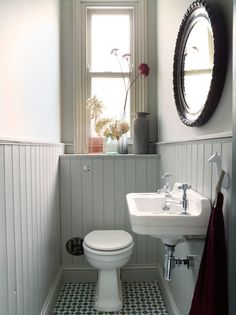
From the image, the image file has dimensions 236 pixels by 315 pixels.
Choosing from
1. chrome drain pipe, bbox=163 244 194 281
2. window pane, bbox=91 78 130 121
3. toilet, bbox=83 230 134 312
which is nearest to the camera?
chrome drain pipe, bbox=163 244 194 281

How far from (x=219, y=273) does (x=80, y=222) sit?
155 centimetres

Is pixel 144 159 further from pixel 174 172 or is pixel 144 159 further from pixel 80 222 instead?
pixel 80 222

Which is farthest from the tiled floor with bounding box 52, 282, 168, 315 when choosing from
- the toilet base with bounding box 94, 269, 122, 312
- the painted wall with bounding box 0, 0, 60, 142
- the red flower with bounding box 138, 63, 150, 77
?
the red flower with bounding box 138, 63, 150, 77

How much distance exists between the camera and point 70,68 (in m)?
2.44

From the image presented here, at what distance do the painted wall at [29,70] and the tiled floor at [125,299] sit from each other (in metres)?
1.22

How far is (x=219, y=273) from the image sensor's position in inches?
34.3

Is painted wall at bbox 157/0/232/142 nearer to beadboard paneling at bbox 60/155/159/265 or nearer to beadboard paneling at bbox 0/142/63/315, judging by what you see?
beadboard paneling at bbox 60/155/159/265

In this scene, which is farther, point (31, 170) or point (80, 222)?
point (80, 222)

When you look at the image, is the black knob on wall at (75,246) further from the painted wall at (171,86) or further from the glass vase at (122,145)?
the painted wall at (171,86)

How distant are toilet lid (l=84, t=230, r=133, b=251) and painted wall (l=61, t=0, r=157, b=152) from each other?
3.00 ft

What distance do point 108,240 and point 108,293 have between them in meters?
0.37

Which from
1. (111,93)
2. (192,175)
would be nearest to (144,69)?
(111,93)

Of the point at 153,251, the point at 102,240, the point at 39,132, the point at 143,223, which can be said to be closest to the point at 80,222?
the point at 102,240

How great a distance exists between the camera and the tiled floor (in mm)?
1856
